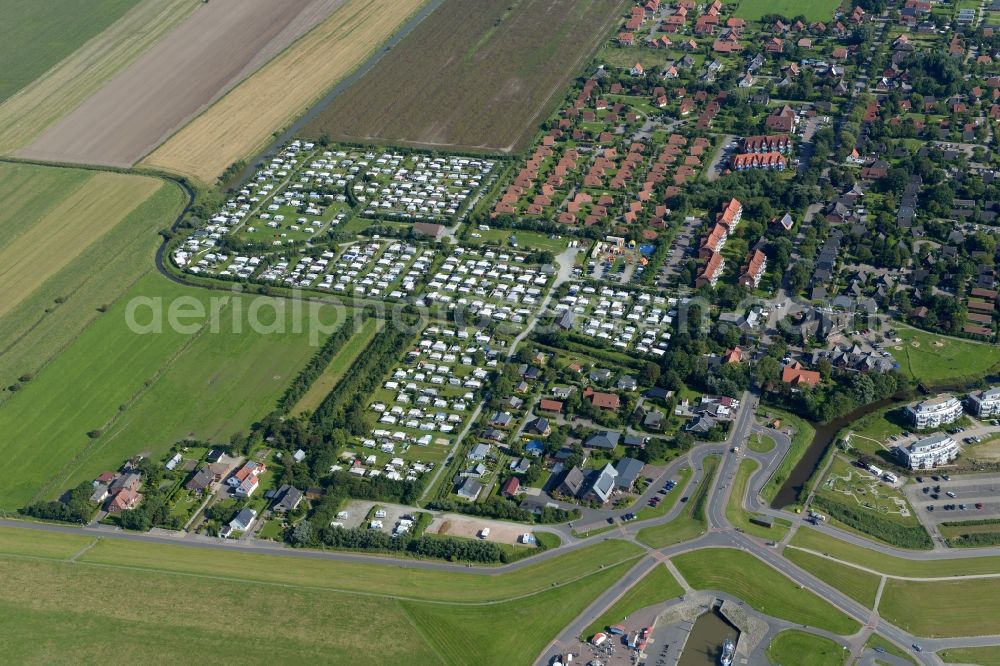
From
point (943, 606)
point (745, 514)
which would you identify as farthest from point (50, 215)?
point (943, 606)

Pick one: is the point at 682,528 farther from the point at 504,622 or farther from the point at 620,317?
the point at 620,317

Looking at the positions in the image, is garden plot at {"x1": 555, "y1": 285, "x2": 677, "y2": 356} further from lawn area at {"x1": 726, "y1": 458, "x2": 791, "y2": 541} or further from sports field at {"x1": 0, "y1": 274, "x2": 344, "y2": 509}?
sports field at {"x1": 0, "y1": 274, "x2": 344, "y2": 509}

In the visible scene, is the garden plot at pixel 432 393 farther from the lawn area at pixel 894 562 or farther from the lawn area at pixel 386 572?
the lawn area at pixel 894 562

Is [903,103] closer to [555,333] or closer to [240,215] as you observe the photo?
[555,333]

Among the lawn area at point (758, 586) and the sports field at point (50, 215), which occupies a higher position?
the sports field at point (50, 215)

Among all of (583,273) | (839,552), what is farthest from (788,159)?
(839,552)

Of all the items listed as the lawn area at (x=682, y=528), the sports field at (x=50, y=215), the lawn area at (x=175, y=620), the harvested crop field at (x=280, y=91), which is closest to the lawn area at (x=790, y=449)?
the lawn area at (x=682, y=528)
